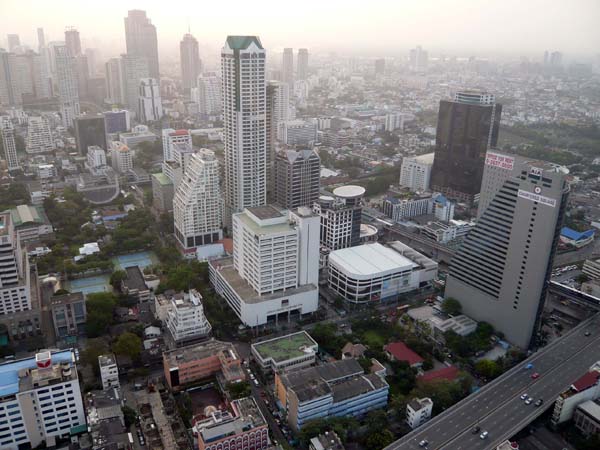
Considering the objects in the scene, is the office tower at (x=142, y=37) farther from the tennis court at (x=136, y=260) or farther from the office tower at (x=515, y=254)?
the office tower at (x=515, y=254)

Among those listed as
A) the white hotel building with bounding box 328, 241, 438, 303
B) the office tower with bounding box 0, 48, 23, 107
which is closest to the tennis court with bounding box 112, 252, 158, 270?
the white hotel building with bounding box 328, 241, 438, 303

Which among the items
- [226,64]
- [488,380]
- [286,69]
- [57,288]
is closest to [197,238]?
[57,288]

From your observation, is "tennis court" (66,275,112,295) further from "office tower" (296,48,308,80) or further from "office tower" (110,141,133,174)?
"office tower" (296,48,308,80)

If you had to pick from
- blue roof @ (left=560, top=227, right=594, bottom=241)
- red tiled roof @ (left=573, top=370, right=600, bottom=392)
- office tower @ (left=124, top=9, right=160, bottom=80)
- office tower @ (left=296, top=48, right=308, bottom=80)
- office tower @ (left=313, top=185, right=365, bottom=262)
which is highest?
office tower @ (left=124, top=9, right=160, bottom=80)

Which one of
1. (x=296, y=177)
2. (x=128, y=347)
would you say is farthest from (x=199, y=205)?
(x=128, y=347)

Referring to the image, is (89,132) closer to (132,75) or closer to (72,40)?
(132,75)
